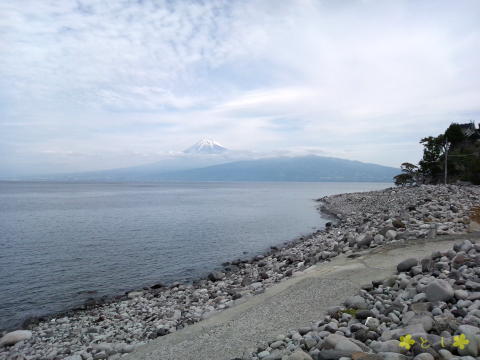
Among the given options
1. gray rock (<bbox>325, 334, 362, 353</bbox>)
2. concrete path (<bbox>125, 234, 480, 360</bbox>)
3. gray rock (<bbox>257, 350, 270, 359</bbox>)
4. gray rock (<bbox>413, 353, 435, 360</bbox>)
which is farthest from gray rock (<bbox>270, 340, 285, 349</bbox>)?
gray rock (<bbox>413, 353, 435, 360</bbox>)

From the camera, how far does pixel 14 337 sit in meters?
11.2

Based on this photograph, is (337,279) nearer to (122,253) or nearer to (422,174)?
(122,253)

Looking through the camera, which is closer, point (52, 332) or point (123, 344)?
point (123, 344)

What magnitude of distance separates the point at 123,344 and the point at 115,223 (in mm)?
32613

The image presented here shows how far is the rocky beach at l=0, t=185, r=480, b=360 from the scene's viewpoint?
4.98 meters

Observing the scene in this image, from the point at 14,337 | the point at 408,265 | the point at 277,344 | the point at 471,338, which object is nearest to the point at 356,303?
the point at 277,344

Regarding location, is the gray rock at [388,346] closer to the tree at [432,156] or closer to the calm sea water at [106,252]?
the calm sea water at [106,252]

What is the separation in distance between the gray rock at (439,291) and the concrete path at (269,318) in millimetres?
2034

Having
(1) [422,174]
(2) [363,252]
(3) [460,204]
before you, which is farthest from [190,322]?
(1) [422,174]

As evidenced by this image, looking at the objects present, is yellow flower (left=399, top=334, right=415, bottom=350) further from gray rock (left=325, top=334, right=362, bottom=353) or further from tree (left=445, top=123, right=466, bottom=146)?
tree (left=445, top=123, right=466, bottom=146)

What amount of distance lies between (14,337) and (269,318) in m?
9.07

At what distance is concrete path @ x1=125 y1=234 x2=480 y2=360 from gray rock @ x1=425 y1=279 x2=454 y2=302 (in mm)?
2034

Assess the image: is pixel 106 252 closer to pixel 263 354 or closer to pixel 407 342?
pixel 263 354

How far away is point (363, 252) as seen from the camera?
12570 millimetres
